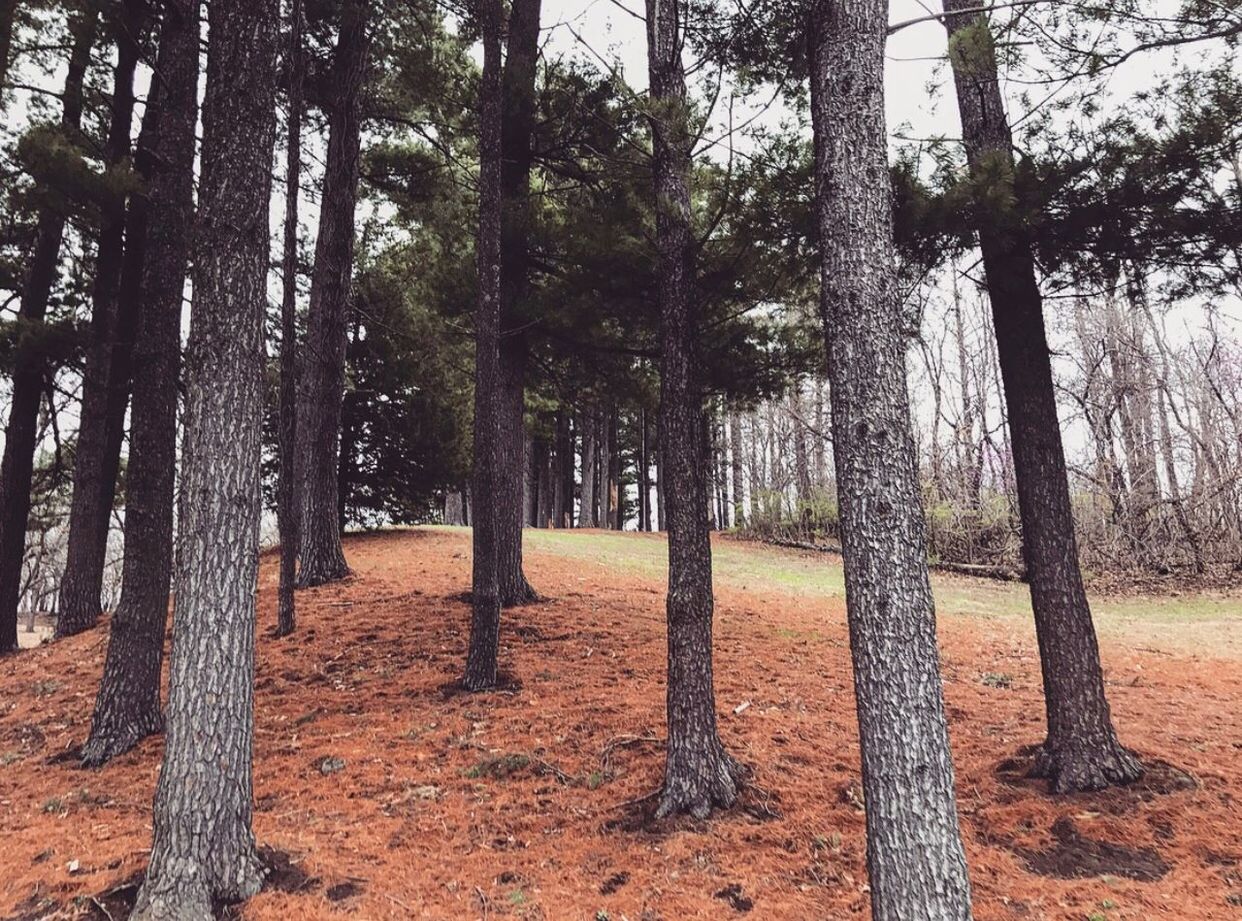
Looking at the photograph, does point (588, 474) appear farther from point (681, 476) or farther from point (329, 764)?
point (681, 476)

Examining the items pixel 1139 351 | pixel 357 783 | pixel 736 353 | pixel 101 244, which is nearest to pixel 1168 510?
pixel 1139 351

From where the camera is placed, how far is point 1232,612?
1011 centimetres

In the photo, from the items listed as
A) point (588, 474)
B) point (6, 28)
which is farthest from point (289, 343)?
point (588, 474)

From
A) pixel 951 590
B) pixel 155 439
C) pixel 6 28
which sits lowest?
pixel 951 590

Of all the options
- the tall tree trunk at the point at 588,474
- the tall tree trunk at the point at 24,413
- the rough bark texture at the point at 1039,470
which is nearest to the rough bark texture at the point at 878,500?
the rough bark texture at the point at 1039,470

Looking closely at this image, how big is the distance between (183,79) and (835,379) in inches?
230

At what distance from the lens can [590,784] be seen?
432cm

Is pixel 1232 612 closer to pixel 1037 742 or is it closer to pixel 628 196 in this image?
pixel 1037 742

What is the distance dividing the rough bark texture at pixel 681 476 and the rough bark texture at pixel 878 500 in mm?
1351

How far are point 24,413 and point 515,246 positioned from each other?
22.6 feet

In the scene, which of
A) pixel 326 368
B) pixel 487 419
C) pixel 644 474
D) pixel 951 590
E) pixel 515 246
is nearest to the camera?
pixel 487 419

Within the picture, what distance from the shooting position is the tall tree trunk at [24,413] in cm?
870

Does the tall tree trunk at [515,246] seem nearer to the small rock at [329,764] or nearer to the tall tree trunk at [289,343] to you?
→ the tall tree trunk at [289,343]

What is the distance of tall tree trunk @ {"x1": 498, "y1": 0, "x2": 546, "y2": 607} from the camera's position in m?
7.69
